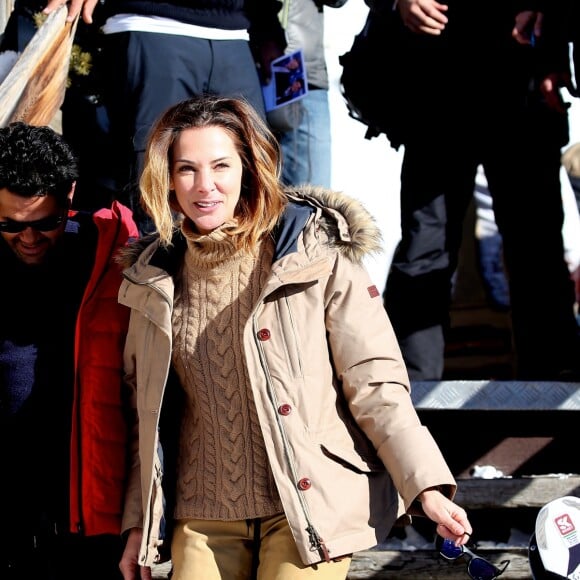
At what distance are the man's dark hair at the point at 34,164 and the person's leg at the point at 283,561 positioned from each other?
113cm

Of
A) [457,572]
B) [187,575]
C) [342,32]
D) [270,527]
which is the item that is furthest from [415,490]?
[342,32]

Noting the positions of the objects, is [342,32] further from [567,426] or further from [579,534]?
[579,534]

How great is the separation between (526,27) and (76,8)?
5.56ft

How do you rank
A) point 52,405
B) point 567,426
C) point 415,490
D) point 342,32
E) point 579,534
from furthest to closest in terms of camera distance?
1. point 342,32
2. point 567,426
3. point 52,405
4. point 579,534
5. point 415,490

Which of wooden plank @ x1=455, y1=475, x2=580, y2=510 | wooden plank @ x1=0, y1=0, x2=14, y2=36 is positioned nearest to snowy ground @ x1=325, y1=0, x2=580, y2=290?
wooden plank @ x1=455, y1=475, x2=580, y2=510

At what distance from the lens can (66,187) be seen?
3.12 meters

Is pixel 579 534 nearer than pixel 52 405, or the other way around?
pixel 579 534

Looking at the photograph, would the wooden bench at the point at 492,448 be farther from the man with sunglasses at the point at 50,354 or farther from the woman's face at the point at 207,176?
the woman's face at the point at 207,176

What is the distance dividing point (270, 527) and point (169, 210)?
846 mm

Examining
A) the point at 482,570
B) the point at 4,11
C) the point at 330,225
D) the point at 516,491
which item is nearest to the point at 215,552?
the point at 482,570

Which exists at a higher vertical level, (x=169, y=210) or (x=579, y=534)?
(x=169, y=210)

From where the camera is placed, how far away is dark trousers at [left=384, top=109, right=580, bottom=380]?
4305mm

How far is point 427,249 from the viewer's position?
4.30 meters

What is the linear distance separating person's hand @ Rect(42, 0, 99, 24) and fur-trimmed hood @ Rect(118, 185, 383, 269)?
1415mm
